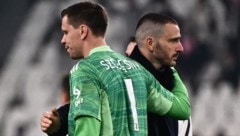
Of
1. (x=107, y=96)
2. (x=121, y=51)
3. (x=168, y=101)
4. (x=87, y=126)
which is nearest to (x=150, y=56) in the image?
(x=168, y=101)

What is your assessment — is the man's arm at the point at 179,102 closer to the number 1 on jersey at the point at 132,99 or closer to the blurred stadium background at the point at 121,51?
the number 1 on jersey at the point at 132,99

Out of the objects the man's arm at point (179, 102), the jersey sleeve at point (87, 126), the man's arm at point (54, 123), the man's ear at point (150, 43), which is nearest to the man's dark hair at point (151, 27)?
the man's ear at point (150, 43)

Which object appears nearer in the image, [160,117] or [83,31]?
[83,31]

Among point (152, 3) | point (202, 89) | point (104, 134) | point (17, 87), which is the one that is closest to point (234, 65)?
point (202, 89)

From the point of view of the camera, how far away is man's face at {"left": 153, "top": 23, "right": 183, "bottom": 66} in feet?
12.0

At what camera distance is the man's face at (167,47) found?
3645 mm

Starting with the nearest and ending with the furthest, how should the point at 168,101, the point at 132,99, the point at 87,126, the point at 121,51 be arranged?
the point at 87,126 → the point at 132,99 → the point at 168,101 → the point at 121,51

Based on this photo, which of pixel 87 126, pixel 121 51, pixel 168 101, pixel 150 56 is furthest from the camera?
pixel 121 51

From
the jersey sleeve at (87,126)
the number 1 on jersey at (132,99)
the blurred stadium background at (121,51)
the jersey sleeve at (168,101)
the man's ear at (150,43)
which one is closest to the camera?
the jersey sleeve at (87,126)

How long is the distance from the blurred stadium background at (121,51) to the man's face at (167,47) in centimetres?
344

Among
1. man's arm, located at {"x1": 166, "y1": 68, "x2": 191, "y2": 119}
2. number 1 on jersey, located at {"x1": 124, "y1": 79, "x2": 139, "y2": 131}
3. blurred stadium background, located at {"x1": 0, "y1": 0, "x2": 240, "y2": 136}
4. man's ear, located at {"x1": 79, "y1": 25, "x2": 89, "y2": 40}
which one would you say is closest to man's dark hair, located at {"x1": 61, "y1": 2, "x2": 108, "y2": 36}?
man's ear, located at {"x1": 79, "y1": 25, "x2": 89, "y2": 40}

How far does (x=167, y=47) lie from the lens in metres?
3.65

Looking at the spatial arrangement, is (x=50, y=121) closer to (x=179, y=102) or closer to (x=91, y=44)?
(x=91, y=44)

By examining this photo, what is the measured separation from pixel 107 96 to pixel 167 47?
58 centimetres
